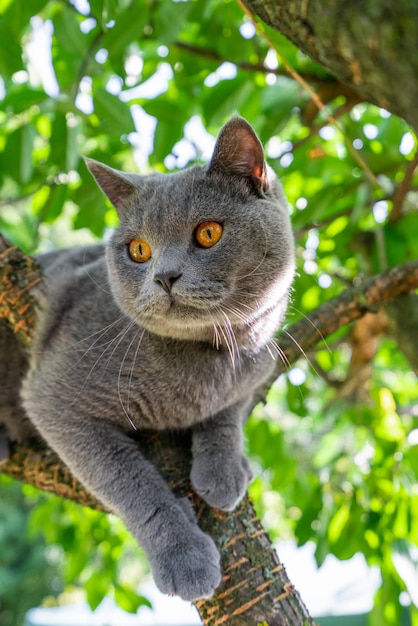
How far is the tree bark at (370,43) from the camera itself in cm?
50

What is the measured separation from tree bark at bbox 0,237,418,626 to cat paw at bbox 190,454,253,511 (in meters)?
0.03

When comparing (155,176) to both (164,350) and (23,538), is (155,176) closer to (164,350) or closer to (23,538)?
(164,350)

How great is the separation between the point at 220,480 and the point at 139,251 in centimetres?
53

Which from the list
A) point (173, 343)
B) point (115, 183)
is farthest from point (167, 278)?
point (115, 183)

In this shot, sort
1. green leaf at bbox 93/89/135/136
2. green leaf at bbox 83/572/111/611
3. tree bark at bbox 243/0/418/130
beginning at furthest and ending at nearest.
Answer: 1. green leaf at bbox 83/572/111/611
2. green leaf at bbox 93/89/135/136
3. tree bark at bbox 243/0/418/130

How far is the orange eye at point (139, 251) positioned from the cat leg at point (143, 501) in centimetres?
39

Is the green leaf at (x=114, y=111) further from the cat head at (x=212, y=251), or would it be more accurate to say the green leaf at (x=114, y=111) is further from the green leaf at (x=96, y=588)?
the green leaf at (x=96, y=588)

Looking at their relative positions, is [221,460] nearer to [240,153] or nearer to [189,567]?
[189,567]

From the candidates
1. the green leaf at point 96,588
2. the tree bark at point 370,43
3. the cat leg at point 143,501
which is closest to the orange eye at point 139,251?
the cat leg at point 143,501

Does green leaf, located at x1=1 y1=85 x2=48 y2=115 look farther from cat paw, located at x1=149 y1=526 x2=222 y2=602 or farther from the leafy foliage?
cat paw, located at x1=149 y1=526 x2=222 y2=602

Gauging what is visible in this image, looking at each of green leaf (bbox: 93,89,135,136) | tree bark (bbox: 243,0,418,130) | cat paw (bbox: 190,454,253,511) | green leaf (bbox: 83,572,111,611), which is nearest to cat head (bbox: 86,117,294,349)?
green leaf (bbox: 93,89,135,136)

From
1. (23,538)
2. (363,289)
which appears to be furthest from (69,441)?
(23,538)

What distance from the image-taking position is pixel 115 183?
4.62 feet

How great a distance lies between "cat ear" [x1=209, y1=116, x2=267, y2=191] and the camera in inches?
47.5
